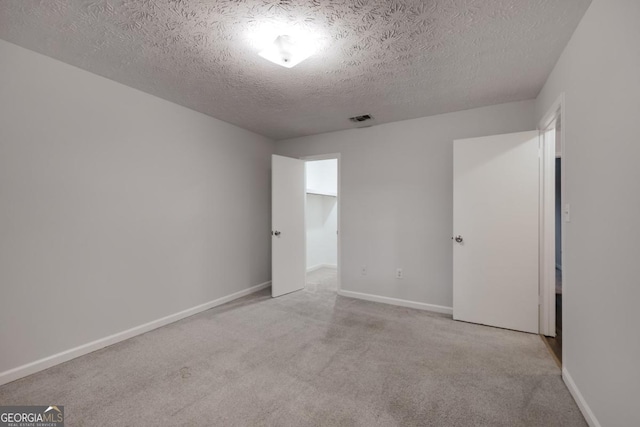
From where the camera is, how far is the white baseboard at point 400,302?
3329 mm

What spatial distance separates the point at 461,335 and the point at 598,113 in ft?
6.99

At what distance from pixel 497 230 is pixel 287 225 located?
8.74 ft

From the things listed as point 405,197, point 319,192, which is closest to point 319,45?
point 405,197

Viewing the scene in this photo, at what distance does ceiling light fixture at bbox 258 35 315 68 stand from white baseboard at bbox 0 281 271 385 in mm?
2787

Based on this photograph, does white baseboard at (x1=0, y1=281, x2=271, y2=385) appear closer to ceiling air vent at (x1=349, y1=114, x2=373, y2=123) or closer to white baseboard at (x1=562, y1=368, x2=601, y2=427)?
ceiling air vent at (x1=349, y1=114, x2=373, y2=123)

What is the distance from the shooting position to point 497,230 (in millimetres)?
2881

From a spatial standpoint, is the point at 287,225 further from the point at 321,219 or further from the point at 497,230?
the point at 497,230

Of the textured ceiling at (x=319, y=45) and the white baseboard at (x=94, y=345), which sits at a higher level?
the textured ceiling at (x=319, y=45)

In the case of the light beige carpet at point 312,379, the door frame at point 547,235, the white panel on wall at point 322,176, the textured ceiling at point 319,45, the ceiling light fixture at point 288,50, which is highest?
the textured ceiling at point 319,45

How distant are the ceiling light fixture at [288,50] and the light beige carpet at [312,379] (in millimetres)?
2319

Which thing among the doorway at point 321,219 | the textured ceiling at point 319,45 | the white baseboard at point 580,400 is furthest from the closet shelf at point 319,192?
the white baseboard at point 580,400

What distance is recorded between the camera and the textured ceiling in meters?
1.63

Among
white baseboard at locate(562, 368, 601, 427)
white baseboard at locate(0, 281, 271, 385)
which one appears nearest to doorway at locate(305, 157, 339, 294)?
white baseboard at locate(0, 281, 271, 385)

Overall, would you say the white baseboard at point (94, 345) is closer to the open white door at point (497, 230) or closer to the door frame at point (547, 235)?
the open white door at point (497, 230)
